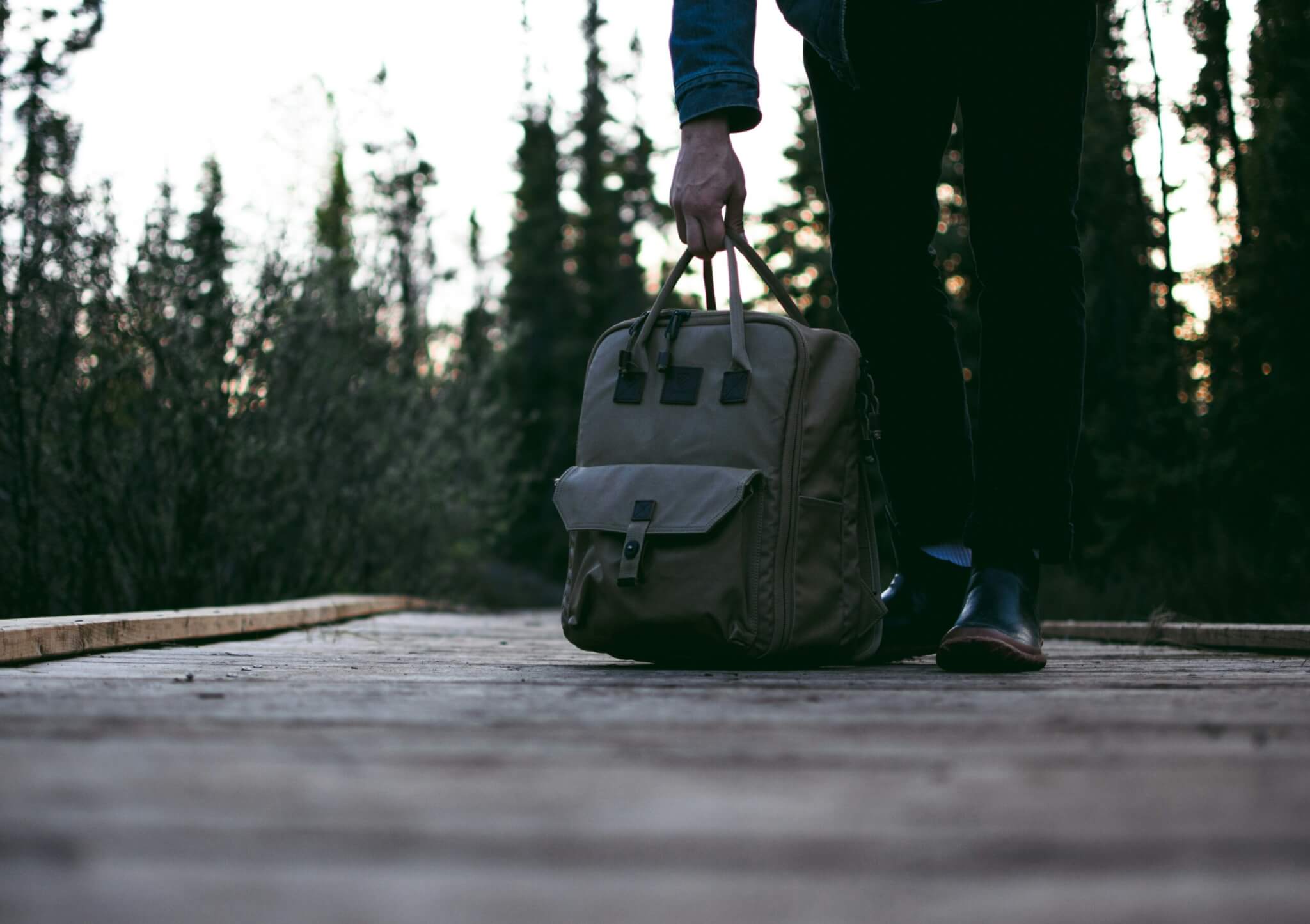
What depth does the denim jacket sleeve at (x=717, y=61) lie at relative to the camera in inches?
94.3

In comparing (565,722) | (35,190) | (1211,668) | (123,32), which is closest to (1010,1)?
(1211,668)

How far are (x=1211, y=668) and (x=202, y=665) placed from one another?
1781mm

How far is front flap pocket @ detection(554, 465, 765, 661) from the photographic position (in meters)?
2.11

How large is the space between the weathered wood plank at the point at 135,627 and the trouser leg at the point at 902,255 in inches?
65.5

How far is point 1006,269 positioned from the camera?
92.5 inches

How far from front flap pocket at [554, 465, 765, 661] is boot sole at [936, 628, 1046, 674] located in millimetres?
351

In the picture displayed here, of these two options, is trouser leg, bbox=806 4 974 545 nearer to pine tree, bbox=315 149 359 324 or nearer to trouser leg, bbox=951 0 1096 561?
trouser leg, bbox=951 0 1096 561

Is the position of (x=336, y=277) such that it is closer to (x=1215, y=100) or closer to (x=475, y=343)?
(x=475, y=343)

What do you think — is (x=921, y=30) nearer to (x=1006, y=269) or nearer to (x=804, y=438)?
(x=1006, y=269)

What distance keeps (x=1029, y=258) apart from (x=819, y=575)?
2.53ft

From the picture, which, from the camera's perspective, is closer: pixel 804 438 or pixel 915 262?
pixel 804 438

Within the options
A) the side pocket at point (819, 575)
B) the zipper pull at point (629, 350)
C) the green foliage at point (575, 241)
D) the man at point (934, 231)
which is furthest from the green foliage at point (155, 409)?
the green foliage at point (575, 241)

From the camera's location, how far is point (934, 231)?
2.69 metres


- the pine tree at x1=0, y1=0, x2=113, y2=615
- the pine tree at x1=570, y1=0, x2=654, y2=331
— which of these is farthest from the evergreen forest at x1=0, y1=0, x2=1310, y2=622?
the pine tree at x1=570, y1=0, x2=654, y2=331
